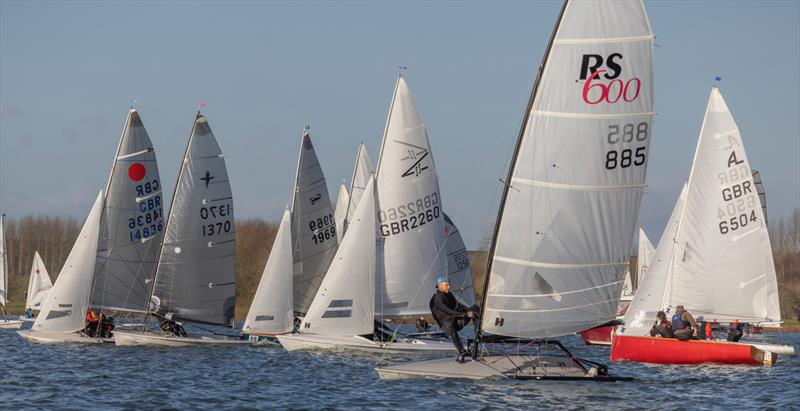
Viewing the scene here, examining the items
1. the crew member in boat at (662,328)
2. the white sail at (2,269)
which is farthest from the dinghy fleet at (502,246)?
the white sail at (2,269)

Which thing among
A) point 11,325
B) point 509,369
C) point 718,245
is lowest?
point 509,369

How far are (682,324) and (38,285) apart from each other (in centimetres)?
4221

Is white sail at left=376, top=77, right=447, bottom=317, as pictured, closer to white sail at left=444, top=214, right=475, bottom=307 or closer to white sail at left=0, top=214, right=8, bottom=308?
white sail at left=444, top=214, right=475, bottom=307

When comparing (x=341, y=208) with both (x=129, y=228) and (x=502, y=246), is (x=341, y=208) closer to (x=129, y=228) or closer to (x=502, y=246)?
(x=129, y=228)

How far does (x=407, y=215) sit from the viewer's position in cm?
3475

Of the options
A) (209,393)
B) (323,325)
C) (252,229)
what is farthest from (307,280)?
(252,229)

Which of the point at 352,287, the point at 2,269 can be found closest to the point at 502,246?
the point at 352,287

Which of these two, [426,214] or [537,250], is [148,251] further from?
[537,250]

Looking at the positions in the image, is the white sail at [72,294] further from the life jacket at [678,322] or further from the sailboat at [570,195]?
the life jacket at [678,322]

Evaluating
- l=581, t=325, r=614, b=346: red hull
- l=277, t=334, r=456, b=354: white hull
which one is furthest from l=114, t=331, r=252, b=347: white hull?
l=581, t=325, r=614, b=346: red hull

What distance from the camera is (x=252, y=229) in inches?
3836

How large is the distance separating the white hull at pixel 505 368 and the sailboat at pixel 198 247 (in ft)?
51.4

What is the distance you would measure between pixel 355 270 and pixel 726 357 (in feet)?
31.4

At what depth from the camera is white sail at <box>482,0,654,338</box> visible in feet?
70.1
